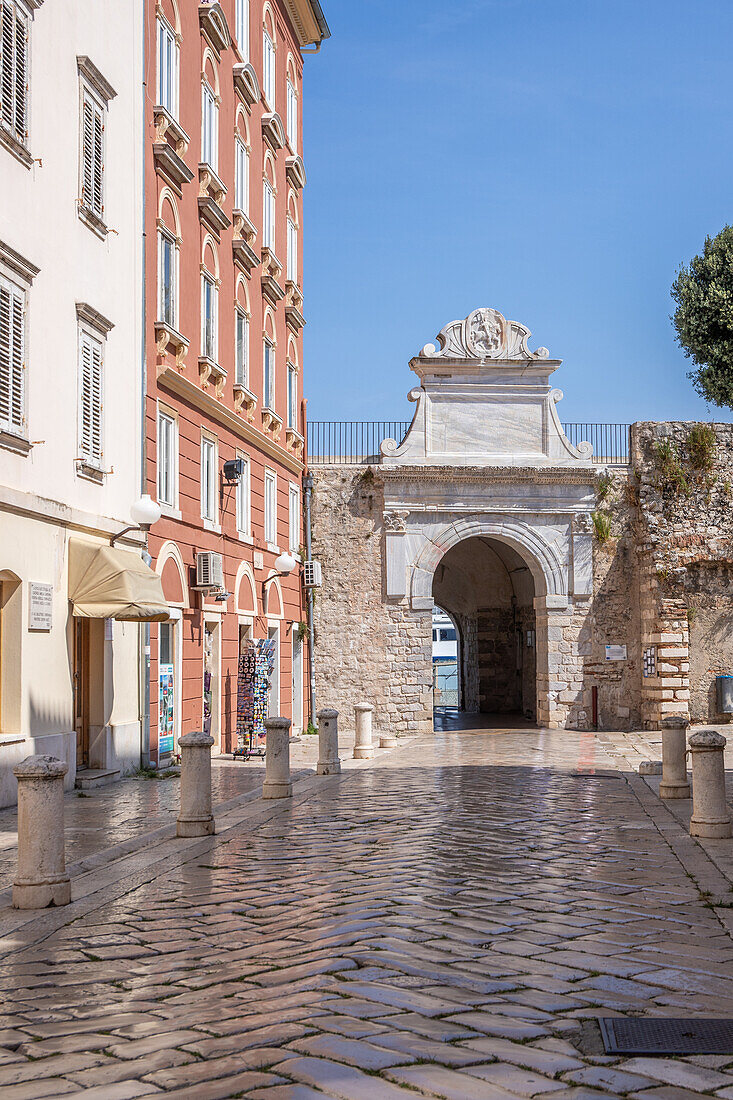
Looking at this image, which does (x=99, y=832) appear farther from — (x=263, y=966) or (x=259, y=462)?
(x=259, y=462)

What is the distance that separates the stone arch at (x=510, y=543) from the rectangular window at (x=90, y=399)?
12.3m

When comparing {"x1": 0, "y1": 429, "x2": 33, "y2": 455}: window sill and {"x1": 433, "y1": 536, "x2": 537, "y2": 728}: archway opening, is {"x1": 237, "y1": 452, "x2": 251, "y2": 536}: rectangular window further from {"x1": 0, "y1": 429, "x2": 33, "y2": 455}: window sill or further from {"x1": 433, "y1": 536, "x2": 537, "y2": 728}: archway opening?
{"x1": 433, "y1": 536, "x2": 537, "y2": 728}: archway opening

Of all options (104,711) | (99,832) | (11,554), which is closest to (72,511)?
(11,554)

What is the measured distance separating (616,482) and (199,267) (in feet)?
39.1

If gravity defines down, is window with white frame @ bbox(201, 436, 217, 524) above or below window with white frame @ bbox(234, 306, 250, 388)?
below

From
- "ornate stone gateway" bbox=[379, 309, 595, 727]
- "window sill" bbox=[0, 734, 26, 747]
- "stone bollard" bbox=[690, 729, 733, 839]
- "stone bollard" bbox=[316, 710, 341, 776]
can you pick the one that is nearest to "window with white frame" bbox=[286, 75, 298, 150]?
"ornate stone gateway" bbox=[379, 309, 595, 727]

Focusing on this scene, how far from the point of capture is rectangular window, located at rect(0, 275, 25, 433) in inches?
437

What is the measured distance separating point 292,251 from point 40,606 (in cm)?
1503

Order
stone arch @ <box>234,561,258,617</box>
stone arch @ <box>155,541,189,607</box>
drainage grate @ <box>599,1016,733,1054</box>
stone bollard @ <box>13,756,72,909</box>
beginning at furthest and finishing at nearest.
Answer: stone arch @ <box>234,561,258,617</box>, stone arch @ <box>155,541,189,607</box>, stone bollard @ <box>13,756,72,909</box>, drainage grate @ <box>599,1016,733,1054</box>

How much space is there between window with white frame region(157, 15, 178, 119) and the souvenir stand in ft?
27.8

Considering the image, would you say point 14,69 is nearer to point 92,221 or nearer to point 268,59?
point 92,221

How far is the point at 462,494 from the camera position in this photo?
25312mm

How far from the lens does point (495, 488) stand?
25.4 meters

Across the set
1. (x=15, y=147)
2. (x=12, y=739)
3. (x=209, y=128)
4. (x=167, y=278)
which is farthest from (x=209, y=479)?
(x=12, y=739)
